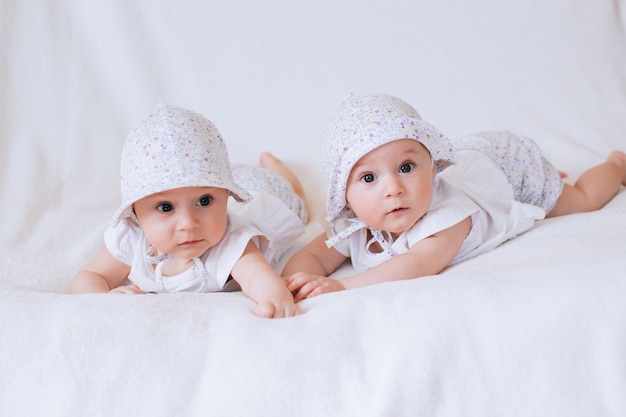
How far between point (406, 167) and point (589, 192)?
2.20ft

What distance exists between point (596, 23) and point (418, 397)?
1.91 metres

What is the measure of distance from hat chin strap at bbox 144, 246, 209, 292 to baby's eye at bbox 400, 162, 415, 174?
45 centimetres

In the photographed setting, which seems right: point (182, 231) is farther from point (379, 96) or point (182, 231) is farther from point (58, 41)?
point (58, 41)

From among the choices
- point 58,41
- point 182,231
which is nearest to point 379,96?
point 182,231

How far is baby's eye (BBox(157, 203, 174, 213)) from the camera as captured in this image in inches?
58.7

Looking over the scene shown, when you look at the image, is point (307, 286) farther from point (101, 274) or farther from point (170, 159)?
point (101, 274)

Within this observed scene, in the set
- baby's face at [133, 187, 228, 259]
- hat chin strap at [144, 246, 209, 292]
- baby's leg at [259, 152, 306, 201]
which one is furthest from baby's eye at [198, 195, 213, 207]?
baby's leg at [259, 152, 306, 201]

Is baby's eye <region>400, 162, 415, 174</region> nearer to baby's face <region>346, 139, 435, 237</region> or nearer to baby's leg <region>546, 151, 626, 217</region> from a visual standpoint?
baby's face <region>346, 139, 435, 237</region>

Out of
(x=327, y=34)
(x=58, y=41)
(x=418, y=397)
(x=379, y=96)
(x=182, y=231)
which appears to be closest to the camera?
(x=418, y=397)

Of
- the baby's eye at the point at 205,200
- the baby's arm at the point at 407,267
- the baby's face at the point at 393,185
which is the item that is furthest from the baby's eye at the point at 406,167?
the baby's eye at the point at 205,200

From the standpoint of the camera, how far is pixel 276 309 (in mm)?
1332

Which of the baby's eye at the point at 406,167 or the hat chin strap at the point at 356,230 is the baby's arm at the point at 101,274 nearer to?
the hat chin strap at the point at 356,230

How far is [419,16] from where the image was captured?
2547 millimetres

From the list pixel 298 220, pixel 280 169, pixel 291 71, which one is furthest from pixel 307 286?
pixel 291 71
